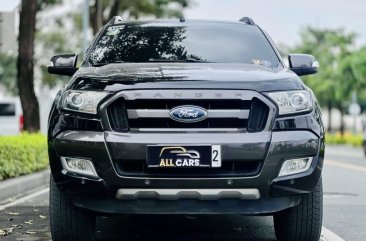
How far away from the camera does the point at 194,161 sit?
189 inches

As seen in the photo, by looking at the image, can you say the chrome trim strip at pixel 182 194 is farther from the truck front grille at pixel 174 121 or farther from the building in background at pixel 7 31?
the building in background at pixel 7 31

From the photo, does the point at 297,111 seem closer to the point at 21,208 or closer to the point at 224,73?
the point at 224,73

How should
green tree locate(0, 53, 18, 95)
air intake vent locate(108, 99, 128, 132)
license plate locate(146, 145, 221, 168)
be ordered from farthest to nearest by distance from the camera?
green tree locate(0, 53, 18, 95)
air intake vent locate(108, 99, 128, 132)
license plate locate(146, 145, 221, 168)

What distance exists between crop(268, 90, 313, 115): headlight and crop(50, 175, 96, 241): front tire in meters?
1.51

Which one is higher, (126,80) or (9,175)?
(126,80)

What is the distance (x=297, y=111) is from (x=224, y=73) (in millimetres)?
577

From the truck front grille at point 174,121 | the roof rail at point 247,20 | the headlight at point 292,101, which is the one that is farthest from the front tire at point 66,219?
the roof rail at point 247,20

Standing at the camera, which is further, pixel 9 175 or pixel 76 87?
pixel 9 175

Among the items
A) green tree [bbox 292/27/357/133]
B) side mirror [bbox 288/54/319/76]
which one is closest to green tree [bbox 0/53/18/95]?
green tree [bbox 292/27/357/133]

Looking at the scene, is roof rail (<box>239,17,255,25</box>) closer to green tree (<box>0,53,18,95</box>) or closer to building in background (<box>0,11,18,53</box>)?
building in background (<box>0,11,18,53</box>)

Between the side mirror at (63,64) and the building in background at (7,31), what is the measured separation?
6.78m

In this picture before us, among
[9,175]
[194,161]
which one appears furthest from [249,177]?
[9,175]

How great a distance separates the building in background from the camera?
42.0ft

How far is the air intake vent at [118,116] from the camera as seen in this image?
4.89 meters
